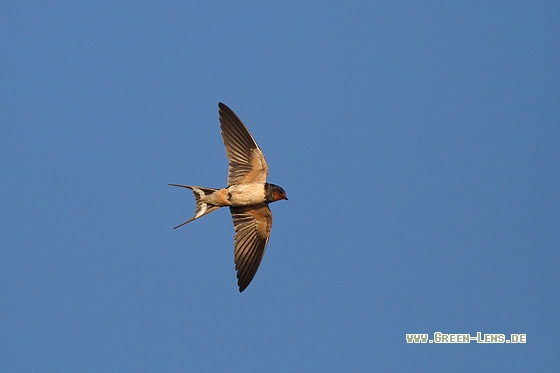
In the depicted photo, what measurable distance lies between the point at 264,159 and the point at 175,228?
3.17 feet

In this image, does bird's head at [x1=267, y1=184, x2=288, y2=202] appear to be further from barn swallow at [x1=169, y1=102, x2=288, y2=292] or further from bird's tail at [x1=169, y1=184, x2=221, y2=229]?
bird's tail at [x1=169, y1=184, x2=221, y2=229]

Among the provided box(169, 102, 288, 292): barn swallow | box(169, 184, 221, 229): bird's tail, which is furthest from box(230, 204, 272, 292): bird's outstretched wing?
box(169, 184, 221, 229): bird's tail

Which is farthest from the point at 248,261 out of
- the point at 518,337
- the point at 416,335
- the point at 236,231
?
the point at 518,337

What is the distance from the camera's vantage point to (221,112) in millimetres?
7934

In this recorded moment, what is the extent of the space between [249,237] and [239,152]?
78 centimetres

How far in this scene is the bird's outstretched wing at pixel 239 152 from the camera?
7.89 meters

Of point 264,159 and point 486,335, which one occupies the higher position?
point 264,159

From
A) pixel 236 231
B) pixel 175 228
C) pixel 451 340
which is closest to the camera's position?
pixel 175 228

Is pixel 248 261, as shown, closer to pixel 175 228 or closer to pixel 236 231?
pixel 236 231

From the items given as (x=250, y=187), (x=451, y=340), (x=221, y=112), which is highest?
(x=221, y=112)

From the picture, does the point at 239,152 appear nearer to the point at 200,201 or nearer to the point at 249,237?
the point at 200,201

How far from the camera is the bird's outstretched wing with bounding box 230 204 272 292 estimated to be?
26.6 ft

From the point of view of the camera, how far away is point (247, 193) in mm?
7879

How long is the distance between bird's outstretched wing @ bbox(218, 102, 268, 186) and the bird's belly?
0.20 feet
